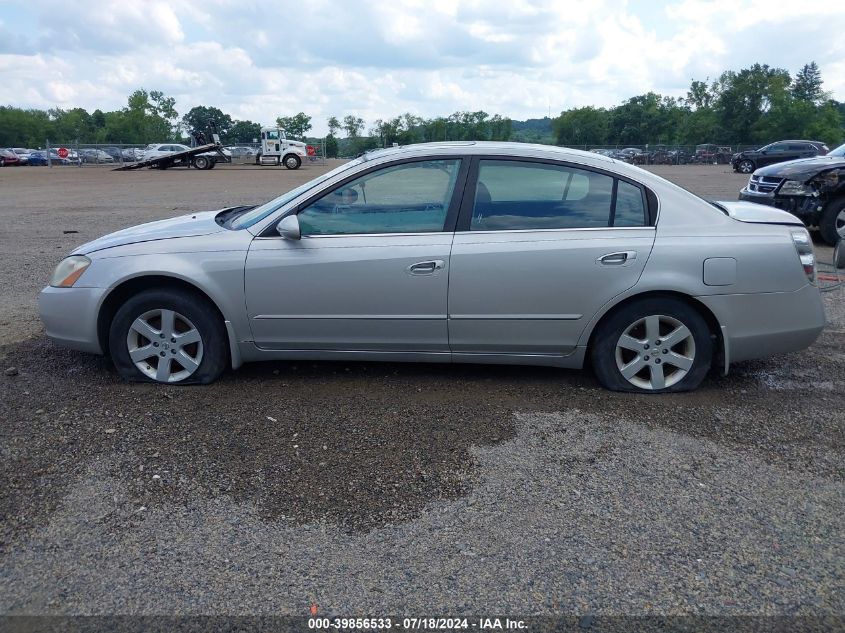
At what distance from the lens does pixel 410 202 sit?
4695 mm

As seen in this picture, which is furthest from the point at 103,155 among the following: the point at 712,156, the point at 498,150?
the point at 498,150

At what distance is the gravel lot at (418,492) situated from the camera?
2734 millimetres

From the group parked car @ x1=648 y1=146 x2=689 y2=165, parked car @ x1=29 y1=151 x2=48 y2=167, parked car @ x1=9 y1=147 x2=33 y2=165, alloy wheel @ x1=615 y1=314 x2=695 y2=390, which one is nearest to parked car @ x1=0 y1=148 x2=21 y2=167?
parked car @ x1=9 y1=147 x2=33 y2=165

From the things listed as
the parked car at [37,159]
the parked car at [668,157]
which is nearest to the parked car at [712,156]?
the parked car at [668,157]

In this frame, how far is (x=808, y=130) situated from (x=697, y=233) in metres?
89.3

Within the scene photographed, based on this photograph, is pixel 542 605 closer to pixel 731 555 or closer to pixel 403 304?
pixel 731 555

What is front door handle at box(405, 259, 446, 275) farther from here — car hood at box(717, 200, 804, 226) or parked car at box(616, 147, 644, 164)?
parked car at box(616, 147, 644, 164)

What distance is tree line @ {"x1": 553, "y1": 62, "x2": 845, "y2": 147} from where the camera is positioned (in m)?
81.9

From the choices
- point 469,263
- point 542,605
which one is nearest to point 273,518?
point 542,605

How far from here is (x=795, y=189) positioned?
1064cm

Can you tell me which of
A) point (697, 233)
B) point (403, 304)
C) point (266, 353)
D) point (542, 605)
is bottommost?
point (542, 605)

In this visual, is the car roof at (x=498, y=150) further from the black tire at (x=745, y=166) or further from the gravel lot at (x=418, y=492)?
the black tire at (x=745, y=166)

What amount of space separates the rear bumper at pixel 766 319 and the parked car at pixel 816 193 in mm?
6506

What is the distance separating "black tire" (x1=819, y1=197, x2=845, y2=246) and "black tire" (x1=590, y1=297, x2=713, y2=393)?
7.24 meters
